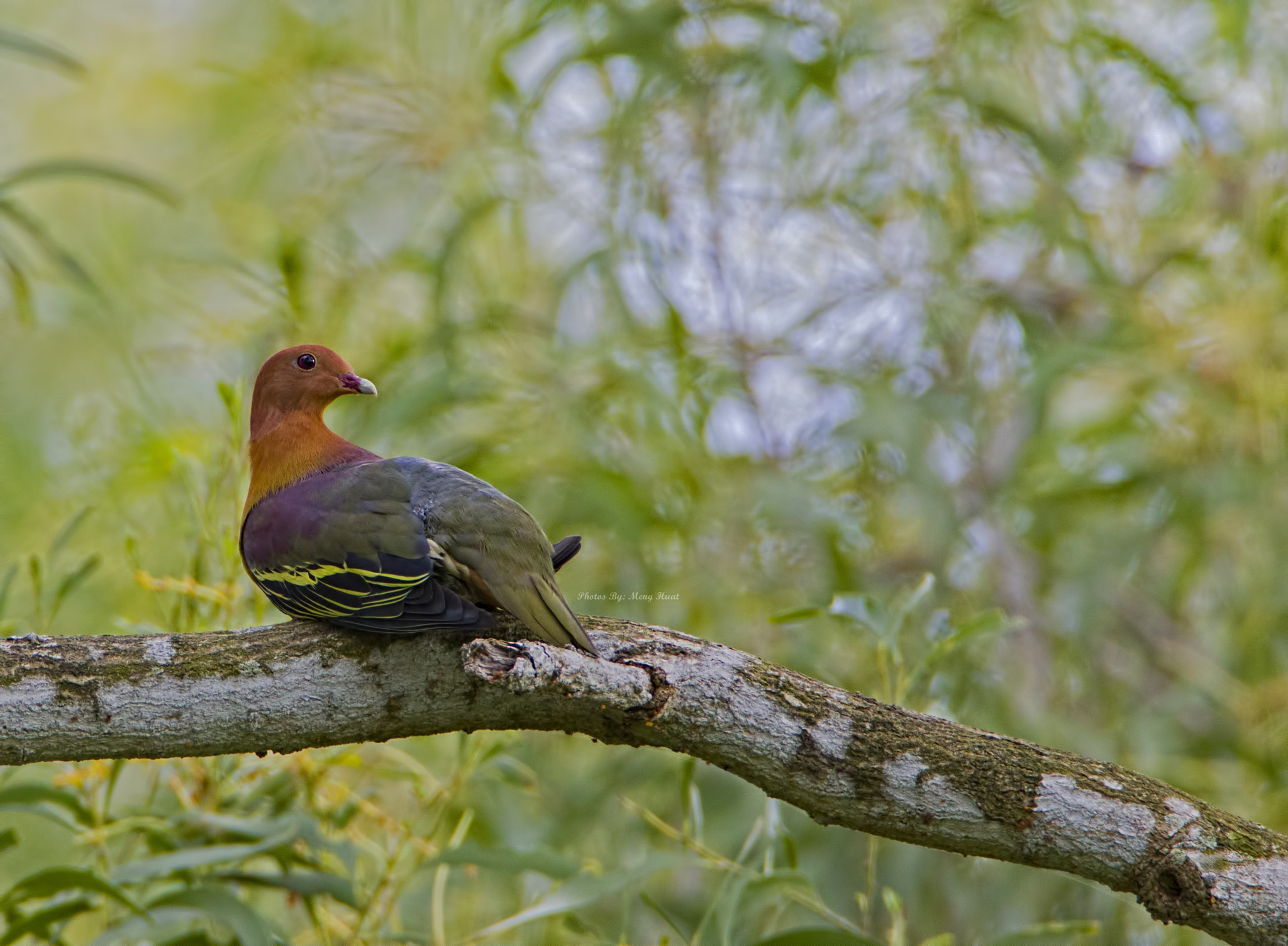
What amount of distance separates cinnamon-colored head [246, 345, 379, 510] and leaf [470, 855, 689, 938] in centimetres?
128

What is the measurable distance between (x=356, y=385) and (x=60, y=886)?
1535 mm

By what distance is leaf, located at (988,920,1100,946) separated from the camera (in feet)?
9.89

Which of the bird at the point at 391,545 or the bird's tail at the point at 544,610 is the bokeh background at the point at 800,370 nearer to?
the bird at the point at 391,545

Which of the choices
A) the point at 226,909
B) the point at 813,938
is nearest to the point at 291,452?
the point at 226,909

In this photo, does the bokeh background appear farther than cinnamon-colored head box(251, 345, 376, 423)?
Yes

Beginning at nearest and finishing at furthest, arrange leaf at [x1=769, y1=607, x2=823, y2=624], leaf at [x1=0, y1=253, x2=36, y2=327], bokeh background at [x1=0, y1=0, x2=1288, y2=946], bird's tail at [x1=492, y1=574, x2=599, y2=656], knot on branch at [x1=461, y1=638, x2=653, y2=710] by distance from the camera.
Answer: knot on branch at [x1=461, y1=638, x2=653, y2=710]
bird's tail at [x1=492, y1=574, x2=599, y2=656]
leaf at [x1=769, y1=607, x2=823, y2=624]
leaf at [x1=0, y1=253, x2=36, y2=327]
bokeh background at [x1=0, y1=0, x2=1288, y2=946]

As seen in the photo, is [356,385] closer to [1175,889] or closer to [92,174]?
[92,174]

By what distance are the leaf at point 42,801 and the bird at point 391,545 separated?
31.3 inches

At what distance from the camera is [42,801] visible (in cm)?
329

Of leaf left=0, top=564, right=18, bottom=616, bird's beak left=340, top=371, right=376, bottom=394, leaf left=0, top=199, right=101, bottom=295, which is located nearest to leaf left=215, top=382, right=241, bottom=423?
bird's beak left=340, top=371, right=376, bottom=394

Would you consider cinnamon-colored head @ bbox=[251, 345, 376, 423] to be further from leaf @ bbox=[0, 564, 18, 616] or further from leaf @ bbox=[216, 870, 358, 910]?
leaf @ bbox=[216, 870, 358, 910]

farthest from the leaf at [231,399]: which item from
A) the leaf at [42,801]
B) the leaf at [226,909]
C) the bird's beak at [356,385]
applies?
the leaf at [226,909]

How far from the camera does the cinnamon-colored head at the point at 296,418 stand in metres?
3.51

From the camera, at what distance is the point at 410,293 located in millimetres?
7277
